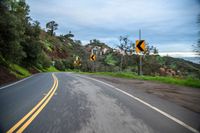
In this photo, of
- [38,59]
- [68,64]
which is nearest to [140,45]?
[38,59]

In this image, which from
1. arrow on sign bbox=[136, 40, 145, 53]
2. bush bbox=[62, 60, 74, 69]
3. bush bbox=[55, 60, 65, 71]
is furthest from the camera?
bush bbox=[62, 60, 74, 69]

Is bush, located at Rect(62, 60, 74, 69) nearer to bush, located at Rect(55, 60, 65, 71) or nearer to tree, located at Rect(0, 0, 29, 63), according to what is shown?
bush, located at Rect(55, 60, 65, 71)

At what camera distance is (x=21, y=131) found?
5168 millimetres

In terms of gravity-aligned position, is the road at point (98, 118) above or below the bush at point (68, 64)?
below

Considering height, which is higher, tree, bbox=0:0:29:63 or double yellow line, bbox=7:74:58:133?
tree, bbox=0:0:29:63

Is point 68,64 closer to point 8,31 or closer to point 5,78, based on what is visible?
point 8,31

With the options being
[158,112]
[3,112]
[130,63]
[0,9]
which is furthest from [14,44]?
[130,63]

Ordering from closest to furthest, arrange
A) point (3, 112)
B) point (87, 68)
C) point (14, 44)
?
point (3, 112)
point (14, 44)
point (87, 68)

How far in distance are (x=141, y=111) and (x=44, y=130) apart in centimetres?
330

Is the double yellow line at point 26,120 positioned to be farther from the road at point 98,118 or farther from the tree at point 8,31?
the tree at point 8,31

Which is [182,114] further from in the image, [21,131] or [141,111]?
[21,131]

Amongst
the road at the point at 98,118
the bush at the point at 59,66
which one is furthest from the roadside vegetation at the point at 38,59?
the road at the point at 98,118

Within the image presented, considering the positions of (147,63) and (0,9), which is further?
(147,63)

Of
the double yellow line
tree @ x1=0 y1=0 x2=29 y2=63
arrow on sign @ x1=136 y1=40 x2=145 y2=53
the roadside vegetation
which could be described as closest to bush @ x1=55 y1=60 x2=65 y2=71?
the roadside vegetation
